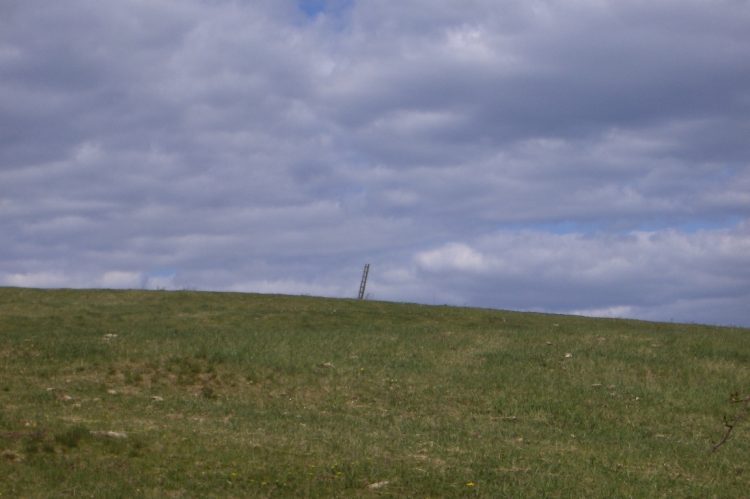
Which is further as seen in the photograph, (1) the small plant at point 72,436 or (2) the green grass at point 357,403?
(1) the small plant at point 72,436

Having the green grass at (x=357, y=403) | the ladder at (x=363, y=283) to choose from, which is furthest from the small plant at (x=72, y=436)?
the ladder at (x=363, y=283)

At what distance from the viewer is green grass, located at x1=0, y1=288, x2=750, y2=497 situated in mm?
14891

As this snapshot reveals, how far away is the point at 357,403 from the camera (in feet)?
75.3

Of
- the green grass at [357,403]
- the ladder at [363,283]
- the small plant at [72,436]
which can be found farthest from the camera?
the ladder at [363,283]

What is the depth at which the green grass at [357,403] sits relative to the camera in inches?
586

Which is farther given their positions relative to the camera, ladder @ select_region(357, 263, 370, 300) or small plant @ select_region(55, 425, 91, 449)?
ladder @ select_region(357, 263, 370, 300)

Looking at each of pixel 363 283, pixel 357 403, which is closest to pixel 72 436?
pixel 357 403

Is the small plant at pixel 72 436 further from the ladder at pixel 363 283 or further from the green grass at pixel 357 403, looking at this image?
the ladder at pixel 363 283

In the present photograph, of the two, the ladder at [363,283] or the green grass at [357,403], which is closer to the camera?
the green grass at [357,403]

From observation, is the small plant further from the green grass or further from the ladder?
the ladder

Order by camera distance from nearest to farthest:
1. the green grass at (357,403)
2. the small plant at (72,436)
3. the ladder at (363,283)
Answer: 1. the green grass at (357,403)
2. the small plant at (72,436)
3. the ladder at (363,283)

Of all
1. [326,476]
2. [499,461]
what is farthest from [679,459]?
[326,476]

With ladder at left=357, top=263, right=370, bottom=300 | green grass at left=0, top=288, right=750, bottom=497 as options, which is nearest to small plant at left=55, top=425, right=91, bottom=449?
green grass at left=0, top=288, right=750, bottom=497

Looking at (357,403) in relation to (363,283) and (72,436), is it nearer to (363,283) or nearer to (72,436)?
(72,436)
